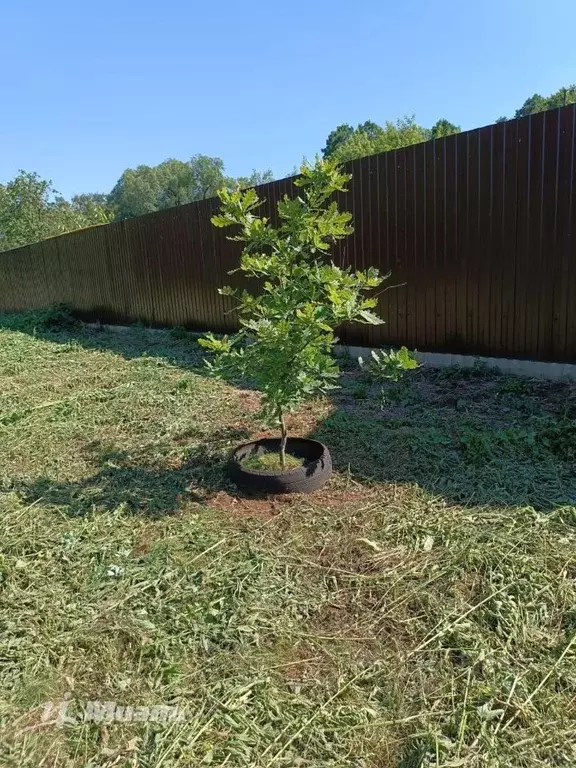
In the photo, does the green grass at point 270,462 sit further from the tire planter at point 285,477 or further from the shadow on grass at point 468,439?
the shadow on grass at point 468,439

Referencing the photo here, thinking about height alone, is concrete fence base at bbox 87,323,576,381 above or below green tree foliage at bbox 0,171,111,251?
below

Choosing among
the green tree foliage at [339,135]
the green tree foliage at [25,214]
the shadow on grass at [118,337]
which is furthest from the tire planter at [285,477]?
the green tree foliage at [339,135]

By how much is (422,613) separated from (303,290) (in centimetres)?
161

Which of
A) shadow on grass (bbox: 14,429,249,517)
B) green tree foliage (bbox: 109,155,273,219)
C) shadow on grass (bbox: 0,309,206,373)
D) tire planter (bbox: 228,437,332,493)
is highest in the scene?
green tree foliage (bbox: 109,155,273,219)

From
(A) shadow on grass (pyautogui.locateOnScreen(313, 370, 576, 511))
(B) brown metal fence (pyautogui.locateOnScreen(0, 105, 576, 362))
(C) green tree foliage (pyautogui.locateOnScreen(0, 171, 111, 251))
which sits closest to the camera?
(A) shadow on grass (pyautogui.locateOnScreen(313, 370, 576, 511))

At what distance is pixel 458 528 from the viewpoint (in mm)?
2506

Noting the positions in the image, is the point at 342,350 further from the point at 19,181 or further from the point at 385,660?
the point at 19,181

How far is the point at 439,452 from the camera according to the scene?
11.1 feet

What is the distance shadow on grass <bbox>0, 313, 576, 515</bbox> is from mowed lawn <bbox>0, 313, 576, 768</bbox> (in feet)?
0.05

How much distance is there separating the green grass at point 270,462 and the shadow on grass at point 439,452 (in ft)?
0.67

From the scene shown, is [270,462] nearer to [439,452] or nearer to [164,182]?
[439,452]

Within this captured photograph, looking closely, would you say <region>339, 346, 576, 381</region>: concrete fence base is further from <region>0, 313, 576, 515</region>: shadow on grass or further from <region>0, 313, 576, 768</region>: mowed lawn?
<region>0, 313, 576, 768</region>: mowed lawn

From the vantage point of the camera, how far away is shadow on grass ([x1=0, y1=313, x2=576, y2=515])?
9.62 ft

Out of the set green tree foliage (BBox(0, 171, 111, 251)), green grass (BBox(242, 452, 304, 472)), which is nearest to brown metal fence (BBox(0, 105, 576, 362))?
green grass (BBox(242, 452, 304, 472))
